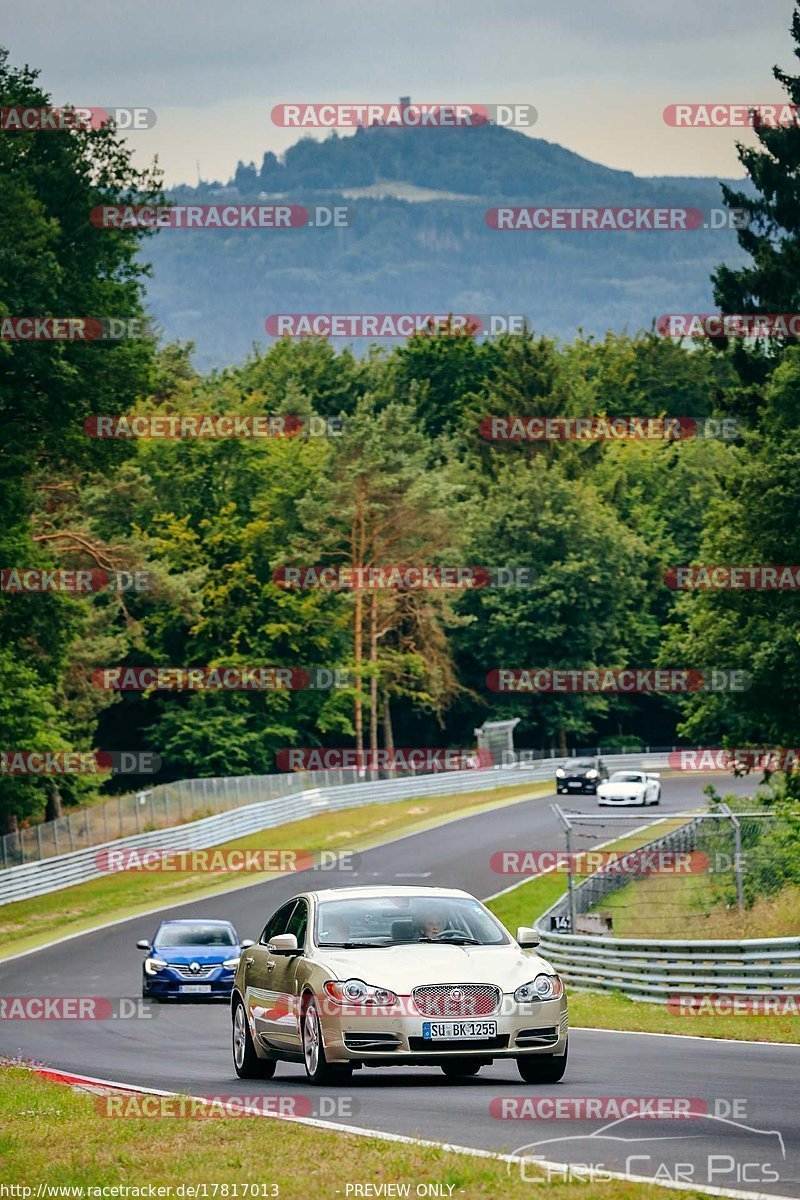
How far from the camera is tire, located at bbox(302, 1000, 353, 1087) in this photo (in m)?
13.0

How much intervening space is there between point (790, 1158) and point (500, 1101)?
3.06 metres

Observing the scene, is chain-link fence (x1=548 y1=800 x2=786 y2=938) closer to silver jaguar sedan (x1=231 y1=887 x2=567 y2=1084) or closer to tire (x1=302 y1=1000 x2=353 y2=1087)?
silver jaguar sedan (x1=231 y1=887 x2=567 y2=1084)

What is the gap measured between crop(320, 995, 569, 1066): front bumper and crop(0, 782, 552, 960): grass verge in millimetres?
28570

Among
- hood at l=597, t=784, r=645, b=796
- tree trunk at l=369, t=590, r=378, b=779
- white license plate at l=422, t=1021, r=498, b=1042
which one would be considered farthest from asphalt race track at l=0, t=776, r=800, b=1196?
tree trunk at l=369, t=590, r=378, b=779

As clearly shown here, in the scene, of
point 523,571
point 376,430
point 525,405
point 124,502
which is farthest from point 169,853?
point 525,405

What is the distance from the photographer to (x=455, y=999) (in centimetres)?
1280

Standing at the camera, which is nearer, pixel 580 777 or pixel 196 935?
pixel 196 935

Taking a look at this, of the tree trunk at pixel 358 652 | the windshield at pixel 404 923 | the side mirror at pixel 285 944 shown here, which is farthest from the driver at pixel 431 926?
the tree trunk at pixel 358 652

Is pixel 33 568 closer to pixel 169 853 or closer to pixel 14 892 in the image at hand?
pixel 14 892

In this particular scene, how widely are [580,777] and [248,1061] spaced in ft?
183

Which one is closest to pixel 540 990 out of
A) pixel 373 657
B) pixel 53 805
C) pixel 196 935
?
pixel 196 935

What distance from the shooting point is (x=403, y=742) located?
9656 cm

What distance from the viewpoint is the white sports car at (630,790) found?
6272 centimetres

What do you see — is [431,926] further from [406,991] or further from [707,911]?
[707,911]
